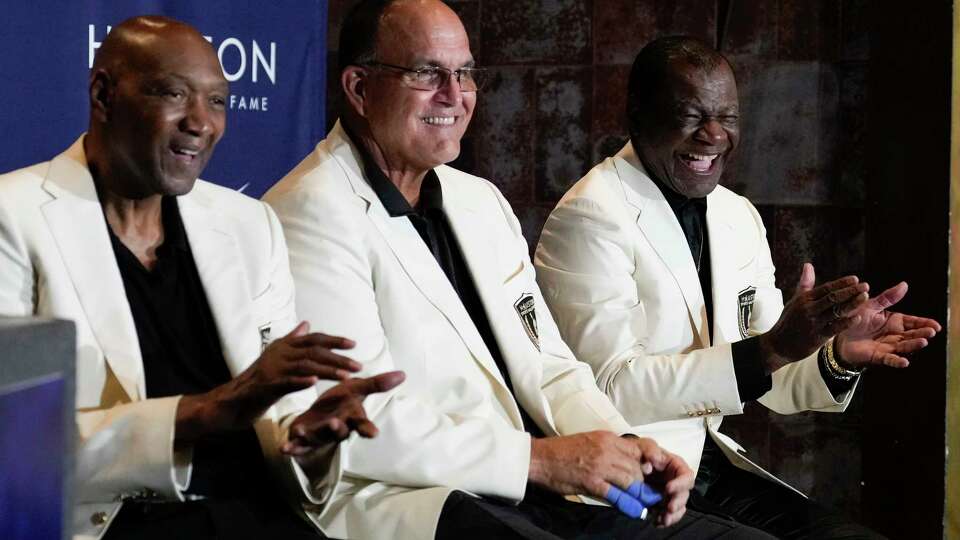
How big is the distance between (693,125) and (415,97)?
0.80 m

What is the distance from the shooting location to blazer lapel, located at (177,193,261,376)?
7.36ft

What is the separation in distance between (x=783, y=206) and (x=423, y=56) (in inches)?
90.0

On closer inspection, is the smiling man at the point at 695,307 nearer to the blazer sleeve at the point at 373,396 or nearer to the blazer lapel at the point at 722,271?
the blazer lapel at the point at 722,271

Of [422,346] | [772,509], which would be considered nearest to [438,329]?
[422,346]

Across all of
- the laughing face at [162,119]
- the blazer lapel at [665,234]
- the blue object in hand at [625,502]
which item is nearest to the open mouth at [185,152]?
the laughing face at [162,119]

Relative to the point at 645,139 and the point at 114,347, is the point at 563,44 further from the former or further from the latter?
the point at 114,347

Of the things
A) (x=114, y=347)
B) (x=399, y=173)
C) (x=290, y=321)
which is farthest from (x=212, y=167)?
(x=114, y=347)

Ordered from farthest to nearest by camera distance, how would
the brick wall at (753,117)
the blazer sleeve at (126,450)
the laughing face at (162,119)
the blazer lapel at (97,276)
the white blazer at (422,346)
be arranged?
the brick wall at (753,117)
the white blazer at (422,346)
the laughing face at (162,119)
the blazer lapel at (97,276)
the blazer sleeve at (126,450)

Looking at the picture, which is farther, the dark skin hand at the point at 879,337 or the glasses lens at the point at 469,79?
the dark skin hand at the point at 879,337

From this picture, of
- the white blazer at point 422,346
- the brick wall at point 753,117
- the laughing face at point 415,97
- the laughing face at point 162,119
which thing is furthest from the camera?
the brick wall at point 753,117

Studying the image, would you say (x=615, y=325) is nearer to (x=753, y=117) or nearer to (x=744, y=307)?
(x=744, y=307)

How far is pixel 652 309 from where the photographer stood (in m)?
3.12

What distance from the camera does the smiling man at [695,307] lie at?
295cm

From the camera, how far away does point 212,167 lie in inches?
145
